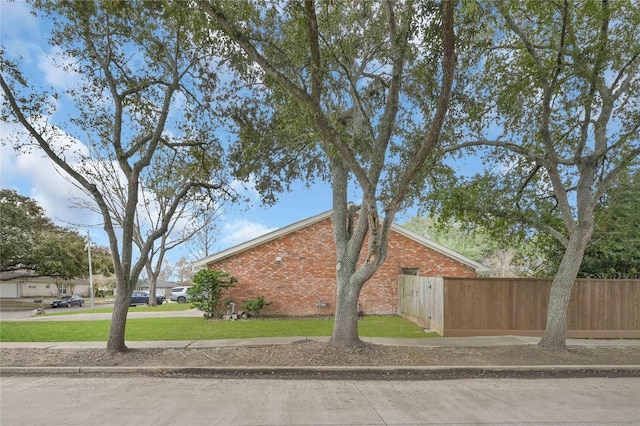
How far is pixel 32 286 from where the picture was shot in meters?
51.7

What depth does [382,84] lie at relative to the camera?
1088 centimetres

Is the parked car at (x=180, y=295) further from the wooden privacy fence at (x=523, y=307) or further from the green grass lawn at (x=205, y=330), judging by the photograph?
the wooden privacy fence at (x=523, y=307)

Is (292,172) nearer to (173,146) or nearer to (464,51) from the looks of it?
(173,146)

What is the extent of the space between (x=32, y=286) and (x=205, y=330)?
2058 inches

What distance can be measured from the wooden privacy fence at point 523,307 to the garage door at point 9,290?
52.9 meters

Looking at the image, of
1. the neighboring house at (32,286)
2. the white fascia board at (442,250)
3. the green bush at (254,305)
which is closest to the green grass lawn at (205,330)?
the green bush at (254,305)

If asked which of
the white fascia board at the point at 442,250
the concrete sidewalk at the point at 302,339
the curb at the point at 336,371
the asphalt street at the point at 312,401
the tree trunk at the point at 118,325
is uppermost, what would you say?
the white fascia board at the point at 442,250

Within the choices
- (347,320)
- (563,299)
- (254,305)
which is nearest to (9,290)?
(254,305)

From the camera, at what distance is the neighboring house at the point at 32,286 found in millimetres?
45531

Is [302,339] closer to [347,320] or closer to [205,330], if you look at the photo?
[347,320]

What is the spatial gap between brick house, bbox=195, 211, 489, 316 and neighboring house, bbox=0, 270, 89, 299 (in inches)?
1545

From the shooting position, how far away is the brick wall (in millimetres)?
16219

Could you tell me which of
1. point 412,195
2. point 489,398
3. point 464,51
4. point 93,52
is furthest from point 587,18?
point 93,52

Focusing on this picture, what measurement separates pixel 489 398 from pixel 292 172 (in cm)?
778
